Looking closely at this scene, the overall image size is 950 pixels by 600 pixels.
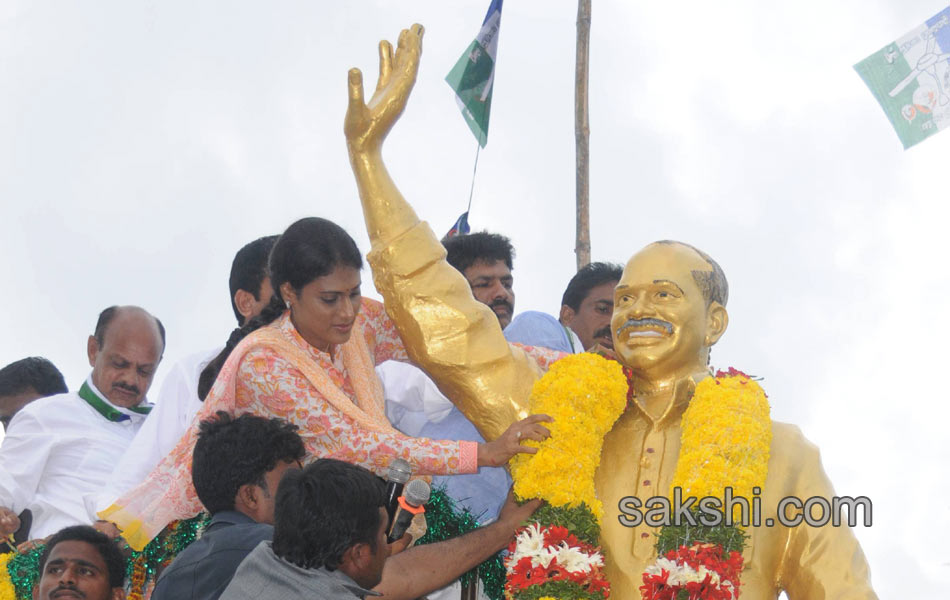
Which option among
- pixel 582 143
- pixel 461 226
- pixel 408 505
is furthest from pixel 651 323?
pixel 582 143

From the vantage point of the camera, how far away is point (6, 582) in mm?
6113

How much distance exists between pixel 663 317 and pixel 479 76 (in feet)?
19.5

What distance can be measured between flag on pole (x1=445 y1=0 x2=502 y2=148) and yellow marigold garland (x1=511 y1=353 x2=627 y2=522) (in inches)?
221

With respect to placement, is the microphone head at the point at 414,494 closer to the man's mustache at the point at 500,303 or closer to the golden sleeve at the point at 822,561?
the golden sleeve at the point at 822,561

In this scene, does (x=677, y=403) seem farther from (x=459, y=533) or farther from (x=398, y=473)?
(x=398, y=473)

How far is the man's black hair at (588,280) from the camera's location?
287 inches

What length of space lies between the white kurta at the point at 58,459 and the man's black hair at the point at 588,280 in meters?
2.46

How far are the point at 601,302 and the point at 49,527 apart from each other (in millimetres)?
3052

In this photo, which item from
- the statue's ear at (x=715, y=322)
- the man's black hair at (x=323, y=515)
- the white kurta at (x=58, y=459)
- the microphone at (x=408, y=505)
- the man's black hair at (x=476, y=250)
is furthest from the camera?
the man's black hair at (x=476, y=250)

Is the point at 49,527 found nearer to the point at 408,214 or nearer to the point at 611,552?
the point at 408,214

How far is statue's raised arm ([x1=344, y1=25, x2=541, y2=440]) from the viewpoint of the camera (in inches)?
208

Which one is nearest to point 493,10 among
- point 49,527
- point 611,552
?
point 49,527

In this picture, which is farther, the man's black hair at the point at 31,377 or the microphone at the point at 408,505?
the man's black hair at the point at 31,377

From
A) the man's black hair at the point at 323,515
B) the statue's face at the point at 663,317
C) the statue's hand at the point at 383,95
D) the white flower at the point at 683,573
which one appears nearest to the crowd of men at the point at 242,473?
the man's black hair at the point at 323,515
